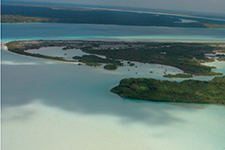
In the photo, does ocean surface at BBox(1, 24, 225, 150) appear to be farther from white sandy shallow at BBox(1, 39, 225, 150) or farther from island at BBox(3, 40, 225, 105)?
island at BBox(3, 40, 225, 105)

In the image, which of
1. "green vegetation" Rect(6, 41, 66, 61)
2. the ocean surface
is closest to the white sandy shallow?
the ocean surface

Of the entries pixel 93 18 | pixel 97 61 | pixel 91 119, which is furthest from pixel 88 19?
pixel 91 119

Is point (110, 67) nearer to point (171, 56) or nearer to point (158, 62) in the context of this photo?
point (158, 62)

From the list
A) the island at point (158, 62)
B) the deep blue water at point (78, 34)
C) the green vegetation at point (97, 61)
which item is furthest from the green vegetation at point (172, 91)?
the deep blue water at point (78, 34)

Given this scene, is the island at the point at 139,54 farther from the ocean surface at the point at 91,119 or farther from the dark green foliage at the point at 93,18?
the dark green foliage at the point at 93,18

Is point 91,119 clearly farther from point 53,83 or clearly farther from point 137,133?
point 53,83

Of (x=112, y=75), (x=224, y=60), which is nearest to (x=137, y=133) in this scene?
(x=112, y=75)
